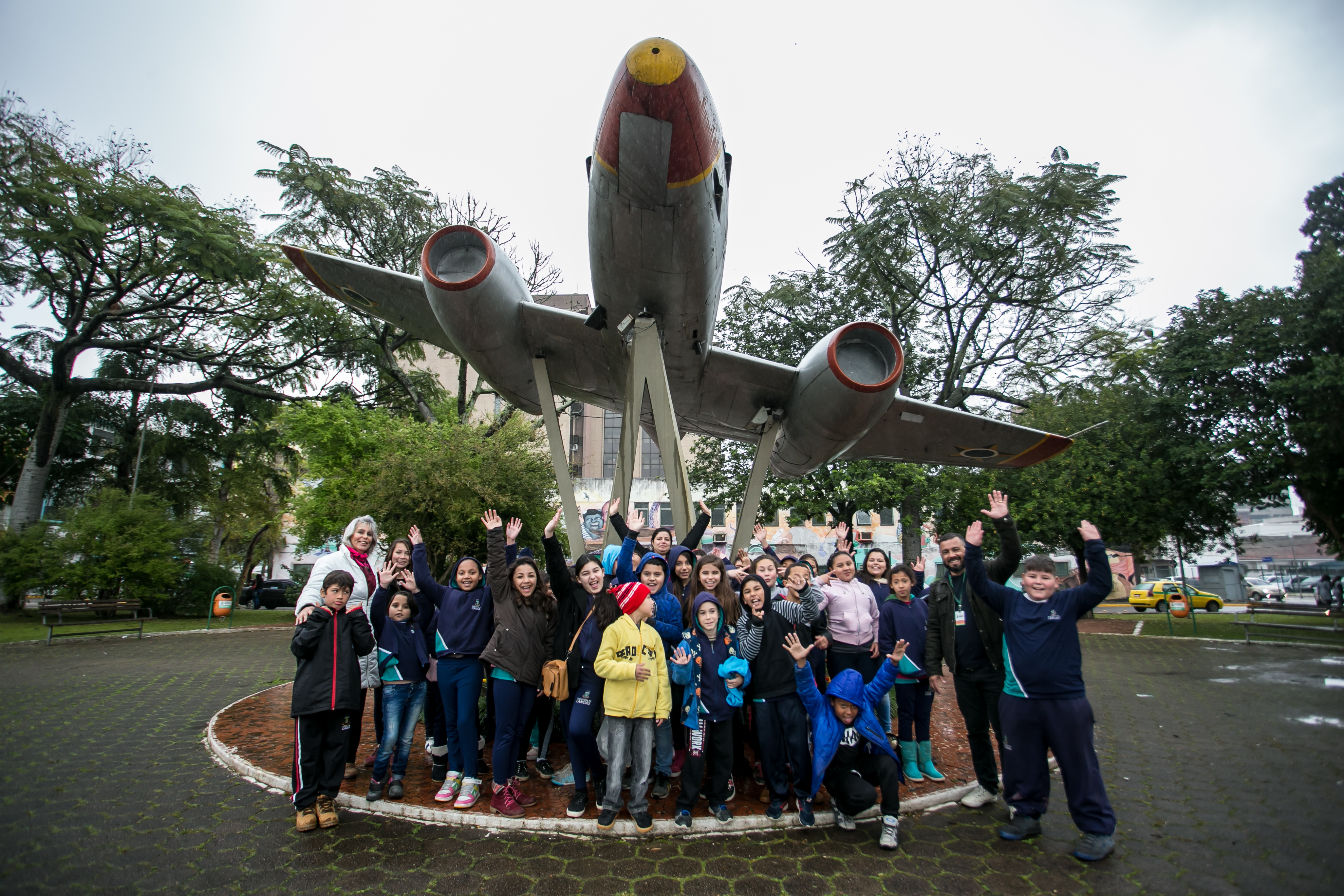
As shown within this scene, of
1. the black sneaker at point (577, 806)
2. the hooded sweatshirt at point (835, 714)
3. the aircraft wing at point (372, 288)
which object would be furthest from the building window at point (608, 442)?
the hooded sweatshirt at point (835, 714)

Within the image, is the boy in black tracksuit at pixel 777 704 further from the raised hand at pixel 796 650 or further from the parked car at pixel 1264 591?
the parked car at pixel 1264 591

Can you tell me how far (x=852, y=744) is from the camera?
383 centimetres

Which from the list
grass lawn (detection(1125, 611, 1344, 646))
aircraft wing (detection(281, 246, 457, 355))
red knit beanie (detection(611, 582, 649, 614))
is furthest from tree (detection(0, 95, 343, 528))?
grass lawn (detection(1125, 611, 1344, 646))

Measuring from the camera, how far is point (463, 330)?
6562 millimetres

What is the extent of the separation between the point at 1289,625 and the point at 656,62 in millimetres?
19503

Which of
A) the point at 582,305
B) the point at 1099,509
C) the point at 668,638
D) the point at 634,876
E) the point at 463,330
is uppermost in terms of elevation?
the point at 582,305

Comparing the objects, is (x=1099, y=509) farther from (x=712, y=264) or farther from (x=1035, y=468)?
(x=712, y=264)

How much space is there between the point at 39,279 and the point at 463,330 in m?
22.4

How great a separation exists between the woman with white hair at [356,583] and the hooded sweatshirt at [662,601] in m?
1.80

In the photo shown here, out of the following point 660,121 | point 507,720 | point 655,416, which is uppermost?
point 660,121

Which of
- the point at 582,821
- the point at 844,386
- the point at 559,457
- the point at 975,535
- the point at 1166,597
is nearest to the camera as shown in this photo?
the point at 582,821

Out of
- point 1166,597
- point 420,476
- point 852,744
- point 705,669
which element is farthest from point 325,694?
point 1166,597

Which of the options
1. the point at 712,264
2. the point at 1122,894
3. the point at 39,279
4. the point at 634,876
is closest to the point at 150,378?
the point at 39,279

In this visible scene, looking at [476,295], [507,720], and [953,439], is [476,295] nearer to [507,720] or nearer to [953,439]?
[507,720]
